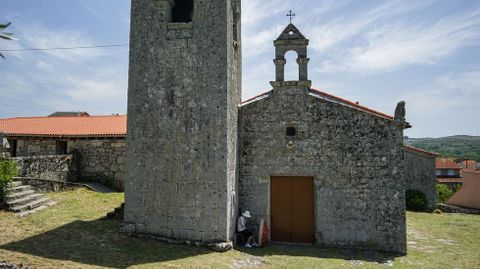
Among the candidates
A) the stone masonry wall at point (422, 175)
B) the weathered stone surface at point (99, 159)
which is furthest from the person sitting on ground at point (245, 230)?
the stone masonry wall at point (422, 175)

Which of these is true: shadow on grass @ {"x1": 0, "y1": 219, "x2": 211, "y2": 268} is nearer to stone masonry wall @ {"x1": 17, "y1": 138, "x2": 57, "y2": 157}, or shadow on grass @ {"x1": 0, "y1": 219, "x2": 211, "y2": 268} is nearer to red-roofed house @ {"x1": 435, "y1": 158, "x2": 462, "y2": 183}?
stone masonry wall @ {"x1": 17, "y1": 138, "x2": 57, "y2": 157}

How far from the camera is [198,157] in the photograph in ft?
30.9

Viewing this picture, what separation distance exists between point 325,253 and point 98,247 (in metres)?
6.36

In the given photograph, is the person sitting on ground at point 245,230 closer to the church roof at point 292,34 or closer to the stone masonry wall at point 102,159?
the church roof at point 292,34

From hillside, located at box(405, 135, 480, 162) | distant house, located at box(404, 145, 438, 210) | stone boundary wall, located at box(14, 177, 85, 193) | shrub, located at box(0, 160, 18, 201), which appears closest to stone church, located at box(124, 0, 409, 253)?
shrub, located at box(0, 160, 18, 201)

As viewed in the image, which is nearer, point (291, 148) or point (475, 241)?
point (291, 148)

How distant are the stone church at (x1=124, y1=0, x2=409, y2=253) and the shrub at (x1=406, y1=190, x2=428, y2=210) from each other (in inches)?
441

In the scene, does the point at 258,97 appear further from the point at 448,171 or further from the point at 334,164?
the point at 448,171

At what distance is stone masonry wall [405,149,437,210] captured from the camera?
20734 millimetres

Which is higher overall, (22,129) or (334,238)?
(22,129)

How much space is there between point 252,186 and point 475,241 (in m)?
8.46

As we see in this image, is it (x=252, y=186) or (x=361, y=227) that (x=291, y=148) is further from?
(x=361, y=227)

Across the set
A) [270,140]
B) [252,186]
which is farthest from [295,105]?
[252,186]

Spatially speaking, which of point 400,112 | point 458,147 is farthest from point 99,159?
point 458,147
